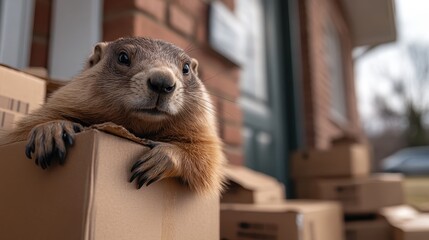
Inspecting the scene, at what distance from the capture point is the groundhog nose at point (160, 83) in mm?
902

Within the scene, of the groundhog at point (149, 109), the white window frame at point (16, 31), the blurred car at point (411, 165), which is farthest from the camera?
the blurred car at point (411, 165)

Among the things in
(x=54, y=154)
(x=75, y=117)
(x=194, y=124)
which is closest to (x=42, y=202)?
(x=54, y=154)

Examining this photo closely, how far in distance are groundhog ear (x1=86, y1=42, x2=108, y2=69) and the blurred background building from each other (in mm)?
342

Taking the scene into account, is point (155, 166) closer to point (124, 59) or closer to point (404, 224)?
point (124, 59)

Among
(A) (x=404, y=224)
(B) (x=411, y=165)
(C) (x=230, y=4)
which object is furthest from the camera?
(B) (x=411, y=165)

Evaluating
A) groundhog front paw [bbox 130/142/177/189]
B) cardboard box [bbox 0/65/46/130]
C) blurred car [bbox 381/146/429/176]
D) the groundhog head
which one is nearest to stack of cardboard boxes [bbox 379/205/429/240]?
the groundhog head

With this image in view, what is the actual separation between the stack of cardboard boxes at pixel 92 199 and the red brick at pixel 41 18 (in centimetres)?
97

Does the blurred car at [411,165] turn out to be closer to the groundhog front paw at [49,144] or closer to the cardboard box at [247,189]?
the cardboard box at [247,189]

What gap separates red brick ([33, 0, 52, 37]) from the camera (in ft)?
5.45

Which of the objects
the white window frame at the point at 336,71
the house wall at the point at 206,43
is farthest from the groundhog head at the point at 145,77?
the white window frame at the point at 336,71

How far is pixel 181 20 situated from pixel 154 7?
25cm

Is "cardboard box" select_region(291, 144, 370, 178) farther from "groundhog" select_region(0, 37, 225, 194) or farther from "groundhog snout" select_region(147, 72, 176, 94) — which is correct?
"groundhog snout" select_region(147, 72, 176, 94)

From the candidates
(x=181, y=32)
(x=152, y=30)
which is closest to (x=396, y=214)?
(x=181, y=32)

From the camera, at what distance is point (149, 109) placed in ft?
3.07
